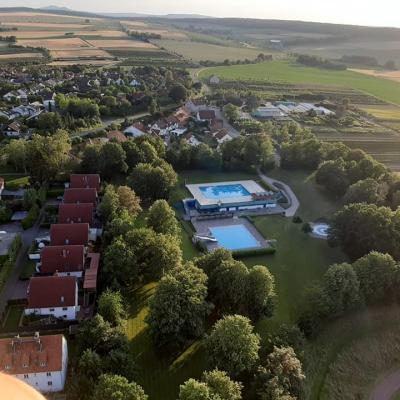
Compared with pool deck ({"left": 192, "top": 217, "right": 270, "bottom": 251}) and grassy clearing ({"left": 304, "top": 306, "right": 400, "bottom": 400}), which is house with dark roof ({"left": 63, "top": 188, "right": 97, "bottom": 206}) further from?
grassy clearing ({"left": 304, "top": 306, "right": 400, "bottom": 400})

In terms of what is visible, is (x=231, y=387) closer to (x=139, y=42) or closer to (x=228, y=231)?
(x=228, y=231)

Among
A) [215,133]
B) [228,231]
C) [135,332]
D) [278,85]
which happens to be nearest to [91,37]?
[278,85]

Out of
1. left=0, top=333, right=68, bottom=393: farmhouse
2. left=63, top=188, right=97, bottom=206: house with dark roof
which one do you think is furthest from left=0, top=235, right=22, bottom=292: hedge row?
left=0, top=333, right=68, bottom=393: farmhouse

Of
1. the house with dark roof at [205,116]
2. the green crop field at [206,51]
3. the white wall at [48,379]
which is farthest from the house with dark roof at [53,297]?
the green crop field at [206,51]

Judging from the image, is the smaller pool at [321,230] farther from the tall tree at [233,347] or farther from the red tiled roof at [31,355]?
the red tiled roof at [31,355]

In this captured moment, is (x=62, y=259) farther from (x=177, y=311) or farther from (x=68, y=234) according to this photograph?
(x=177, y=311)

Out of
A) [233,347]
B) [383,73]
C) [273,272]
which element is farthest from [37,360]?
[383,73]

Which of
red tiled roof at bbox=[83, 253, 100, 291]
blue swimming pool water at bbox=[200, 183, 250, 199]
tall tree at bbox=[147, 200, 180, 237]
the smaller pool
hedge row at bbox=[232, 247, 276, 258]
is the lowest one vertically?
blue swimming pool water at bbox=[200, 183, 250, 199]
